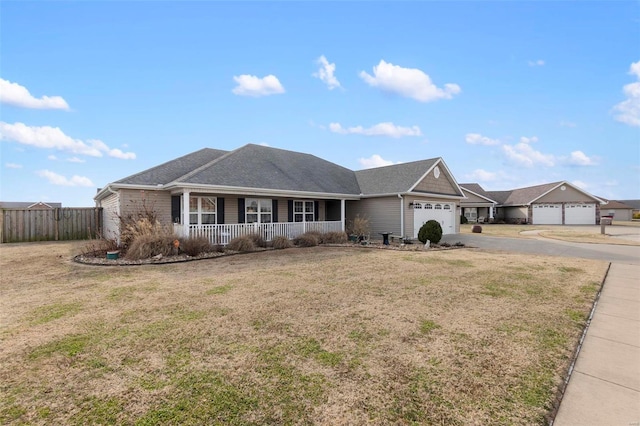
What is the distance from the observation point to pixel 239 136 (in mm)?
22250

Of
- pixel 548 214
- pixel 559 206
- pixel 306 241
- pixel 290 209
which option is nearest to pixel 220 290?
pixel 306 241

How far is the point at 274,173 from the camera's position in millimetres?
16250

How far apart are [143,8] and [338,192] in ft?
38.4

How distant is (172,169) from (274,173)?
505cm

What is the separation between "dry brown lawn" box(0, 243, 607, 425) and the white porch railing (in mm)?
5025

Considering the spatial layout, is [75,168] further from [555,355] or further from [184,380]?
[555,355]

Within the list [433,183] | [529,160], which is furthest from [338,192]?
[529,160]

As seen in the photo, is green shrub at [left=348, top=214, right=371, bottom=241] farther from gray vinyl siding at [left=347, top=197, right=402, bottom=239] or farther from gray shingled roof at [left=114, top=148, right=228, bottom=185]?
gray shingled roof at [left=114, top=148, right=228, bottom=185]

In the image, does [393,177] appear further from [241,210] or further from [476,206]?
[476,206]

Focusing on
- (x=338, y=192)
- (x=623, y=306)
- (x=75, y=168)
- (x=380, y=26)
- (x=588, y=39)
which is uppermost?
(x=380, y=26)

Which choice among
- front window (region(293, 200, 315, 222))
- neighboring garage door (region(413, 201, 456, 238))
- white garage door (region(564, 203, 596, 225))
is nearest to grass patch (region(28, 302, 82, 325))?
front window (region(293, 200, 315, 222))

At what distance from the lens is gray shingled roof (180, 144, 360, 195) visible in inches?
537

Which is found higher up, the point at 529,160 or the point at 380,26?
the point at 380,26

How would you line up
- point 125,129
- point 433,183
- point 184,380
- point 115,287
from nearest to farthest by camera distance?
point 184,380
point 115,287
point 125,129
point 433,183
